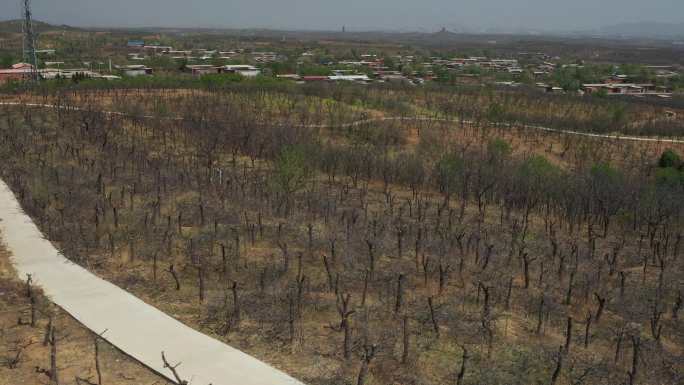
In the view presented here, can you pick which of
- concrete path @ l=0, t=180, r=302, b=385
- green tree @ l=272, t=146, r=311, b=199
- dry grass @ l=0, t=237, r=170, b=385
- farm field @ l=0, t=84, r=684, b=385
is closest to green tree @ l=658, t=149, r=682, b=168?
farm field @ l=0, t=84, r=684, b=385

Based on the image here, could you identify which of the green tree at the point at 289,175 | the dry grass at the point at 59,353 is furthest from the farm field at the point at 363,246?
the dry grass at the point at 59,353

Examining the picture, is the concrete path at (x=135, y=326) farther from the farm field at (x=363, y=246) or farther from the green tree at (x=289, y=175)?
the green tree at (x=289, y=175)

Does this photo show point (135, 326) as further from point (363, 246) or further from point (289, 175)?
point (289, 175)

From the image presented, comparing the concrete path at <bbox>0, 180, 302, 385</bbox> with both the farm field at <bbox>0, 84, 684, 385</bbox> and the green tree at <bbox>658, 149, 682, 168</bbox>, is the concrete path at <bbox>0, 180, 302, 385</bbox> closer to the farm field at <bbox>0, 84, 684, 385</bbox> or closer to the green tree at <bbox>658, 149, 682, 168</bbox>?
the farm field at <bbox>0, 84, 684, 385</bbox>

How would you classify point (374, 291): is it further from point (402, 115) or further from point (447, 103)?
point (447, 103)

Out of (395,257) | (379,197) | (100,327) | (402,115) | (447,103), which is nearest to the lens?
(100,327)

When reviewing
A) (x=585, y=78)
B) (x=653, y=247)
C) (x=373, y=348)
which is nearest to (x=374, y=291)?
(x=373, y=348)

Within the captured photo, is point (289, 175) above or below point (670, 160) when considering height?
above

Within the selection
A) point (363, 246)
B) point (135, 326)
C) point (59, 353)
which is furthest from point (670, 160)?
point (59, 353)
